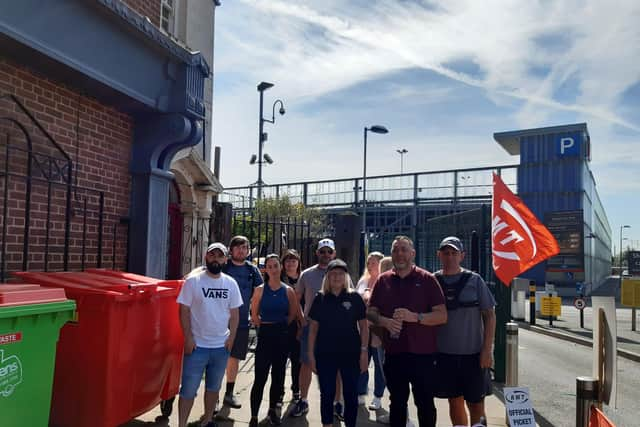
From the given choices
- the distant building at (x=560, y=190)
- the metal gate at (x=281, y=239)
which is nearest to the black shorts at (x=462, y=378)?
the metal gate at (x=281, y=239)

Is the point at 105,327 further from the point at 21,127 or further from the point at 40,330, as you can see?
the point at 21,127

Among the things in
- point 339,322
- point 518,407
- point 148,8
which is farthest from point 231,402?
point 148,8

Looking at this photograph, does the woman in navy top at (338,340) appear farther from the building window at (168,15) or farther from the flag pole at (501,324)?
the building window at (168,15)

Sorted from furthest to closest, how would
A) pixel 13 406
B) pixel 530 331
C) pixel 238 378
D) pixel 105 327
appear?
1. pixel 530 331
2. pixel 238 378
3. pixel 105 327
4. pixel 13 406

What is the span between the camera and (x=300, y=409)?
5.27 metres

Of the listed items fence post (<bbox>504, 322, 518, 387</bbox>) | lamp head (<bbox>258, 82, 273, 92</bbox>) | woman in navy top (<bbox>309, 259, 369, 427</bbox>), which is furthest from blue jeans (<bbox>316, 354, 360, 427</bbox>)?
lamp head (<bbox>258, 82, 273, 92</bbox>)

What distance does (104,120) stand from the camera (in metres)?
6.17

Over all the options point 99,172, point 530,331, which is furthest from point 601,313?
point 530,331

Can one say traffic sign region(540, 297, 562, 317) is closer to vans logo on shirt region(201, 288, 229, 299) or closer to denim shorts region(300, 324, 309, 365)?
denim shorts region(300, 324, 309, 365)

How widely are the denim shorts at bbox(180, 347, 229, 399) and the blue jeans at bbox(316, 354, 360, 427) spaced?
892 millimetres

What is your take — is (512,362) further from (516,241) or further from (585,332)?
(585,332)

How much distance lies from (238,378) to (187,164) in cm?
393

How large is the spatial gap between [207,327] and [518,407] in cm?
245

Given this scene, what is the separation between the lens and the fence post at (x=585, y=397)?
2924 mm
